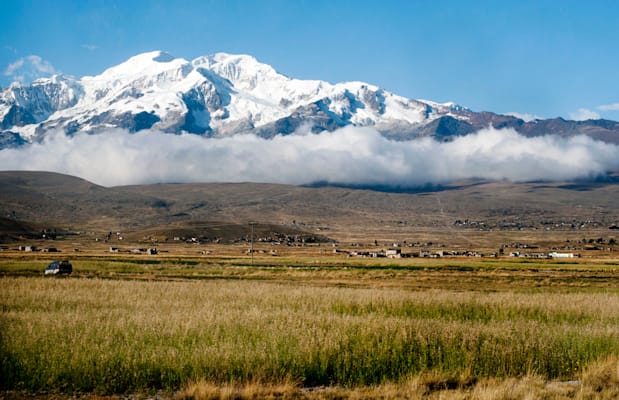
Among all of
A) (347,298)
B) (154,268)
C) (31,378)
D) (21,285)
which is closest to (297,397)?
(31,378)

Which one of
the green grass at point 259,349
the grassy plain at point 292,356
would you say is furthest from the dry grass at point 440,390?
the green grass at point 259,349

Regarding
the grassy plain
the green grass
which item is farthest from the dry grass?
the green grass

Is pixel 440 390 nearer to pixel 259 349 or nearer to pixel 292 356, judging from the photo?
pixel 292 356

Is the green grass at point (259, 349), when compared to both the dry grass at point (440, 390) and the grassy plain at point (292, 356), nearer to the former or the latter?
the grassy plain at point (292, 356)

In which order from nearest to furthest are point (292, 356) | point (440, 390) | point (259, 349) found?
point (440, 390), point (292, 356), point (259, 349)

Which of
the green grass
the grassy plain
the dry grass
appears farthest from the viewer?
the green grass

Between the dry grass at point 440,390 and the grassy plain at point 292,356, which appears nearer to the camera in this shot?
the dry grass at point 440,390

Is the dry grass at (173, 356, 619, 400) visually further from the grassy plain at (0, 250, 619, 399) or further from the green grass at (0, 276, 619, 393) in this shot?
the green grass at (0, 276, 619, 393)

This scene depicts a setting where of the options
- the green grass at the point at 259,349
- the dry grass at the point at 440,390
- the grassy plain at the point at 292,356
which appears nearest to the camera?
the dry grass at the point at 440,390

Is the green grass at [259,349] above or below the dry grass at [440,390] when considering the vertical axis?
above

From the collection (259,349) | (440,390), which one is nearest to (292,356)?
(259,349)

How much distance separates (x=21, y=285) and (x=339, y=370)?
26000mm

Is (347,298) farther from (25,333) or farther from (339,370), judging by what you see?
(25,333)

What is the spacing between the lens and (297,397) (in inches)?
575
